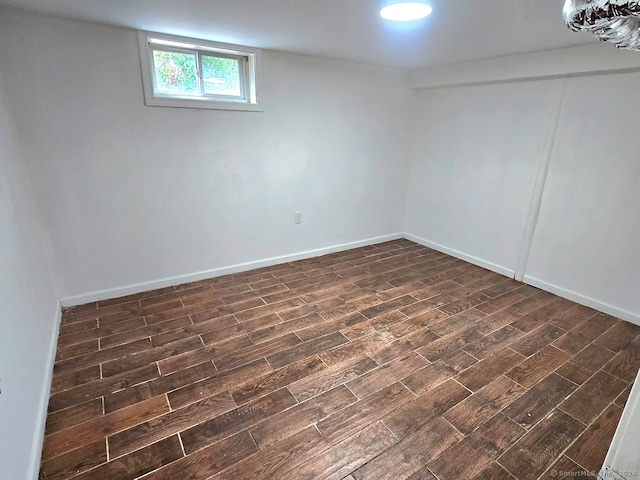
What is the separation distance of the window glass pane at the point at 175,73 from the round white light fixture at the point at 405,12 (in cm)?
165

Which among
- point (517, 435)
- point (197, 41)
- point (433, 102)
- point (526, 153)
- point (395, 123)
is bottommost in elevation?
point (517, 435)

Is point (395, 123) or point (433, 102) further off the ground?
point (433, 102)

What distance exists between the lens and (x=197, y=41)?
256cm

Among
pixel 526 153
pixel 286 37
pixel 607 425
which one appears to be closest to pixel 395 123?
pixel 526 153

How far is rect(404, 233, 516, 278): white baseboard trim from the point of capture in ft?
11.2

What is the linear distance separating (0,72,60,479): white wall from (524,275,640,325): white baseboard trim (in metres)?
3.78

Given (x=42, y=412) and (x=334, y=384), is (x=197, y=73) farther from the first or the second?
(x=334, y=384)

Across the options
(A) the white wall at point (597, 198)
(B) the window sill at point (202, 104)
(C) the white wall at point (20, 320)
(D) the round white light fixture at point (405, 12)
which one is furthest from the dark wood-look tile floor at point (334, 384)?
(D) the round white light fixture at point (405, 12)

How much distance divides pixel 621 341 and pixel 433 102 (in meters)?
2.91

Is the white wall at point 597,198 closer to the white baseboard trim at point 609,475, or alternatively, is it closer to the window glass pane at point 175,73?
the white baseboard trim at point 609,475

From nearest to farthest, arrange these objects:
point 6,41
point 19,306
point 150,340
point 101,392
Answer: point 19,306, point 101,392, point 6,41, point 150,340

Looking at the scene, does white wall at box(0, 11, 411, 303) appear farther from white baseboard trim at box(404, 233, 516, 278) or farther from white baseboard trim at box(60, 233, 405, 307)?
white baseboard trim at box(404, 233, 516, 278)

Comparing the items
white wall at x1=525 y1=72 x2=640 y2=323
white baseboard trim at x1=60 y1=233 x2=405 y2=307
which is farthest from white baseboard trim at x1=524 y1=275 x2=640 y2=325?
white baseboard trim at x1=60 y1=233 x2=405 y2=307

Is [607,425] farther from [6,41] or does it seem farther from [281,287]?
[6,41]
